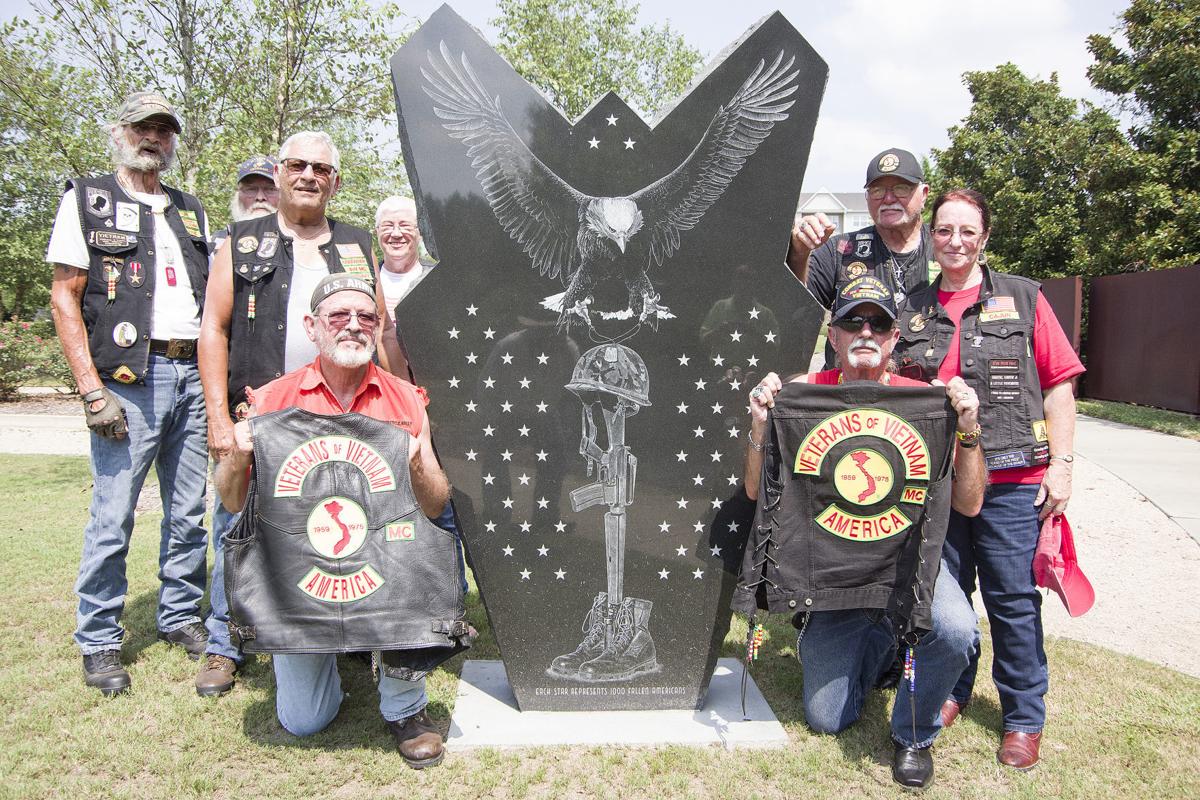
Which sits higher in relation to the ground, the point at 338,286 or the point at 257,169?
the point at 257,169

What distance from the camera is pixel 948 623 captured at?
285 cm

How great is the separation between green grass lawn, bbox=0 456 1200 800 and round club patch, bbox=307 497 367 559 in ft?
2.65

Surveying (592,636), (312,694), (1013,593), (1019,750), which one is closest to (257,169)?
(312,694)

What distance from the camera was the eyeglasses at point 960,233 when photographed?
2.92 meters

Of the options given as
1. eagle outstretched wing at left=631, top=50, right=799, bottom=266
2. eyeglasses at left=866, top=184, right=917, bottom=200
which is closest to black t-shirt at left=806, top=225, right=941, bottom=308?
eyeglasses at left=866, top=184, right=917, bottom=200

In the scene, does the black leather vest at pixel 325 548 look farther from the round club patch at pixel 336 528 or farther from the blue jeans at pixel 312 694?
the blue jeans at pixel 312 694

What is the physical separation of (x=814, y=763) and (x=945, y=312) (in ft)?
5.62

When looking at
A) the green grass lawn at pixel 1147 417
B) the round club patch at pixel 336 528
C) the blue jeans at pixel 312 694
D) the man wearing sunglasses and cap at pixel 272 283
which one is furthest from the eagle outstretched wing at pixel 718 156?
the green grass lawn at pixel 1147 417

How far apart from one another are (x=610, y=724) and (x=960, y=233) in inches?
88.8

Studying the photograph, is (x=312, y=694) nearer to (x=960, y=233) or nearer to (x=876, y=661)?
(x=876, y=661)

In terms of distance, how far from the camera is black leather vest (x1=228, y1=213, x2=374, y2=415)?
10.1 ft

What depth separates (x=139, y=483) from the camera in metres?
3.39

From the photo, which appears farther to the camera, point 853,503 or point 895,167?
point 895,167

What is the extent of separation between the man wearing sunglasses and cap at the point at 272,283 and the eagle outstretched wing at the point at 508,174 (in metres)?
0.51
